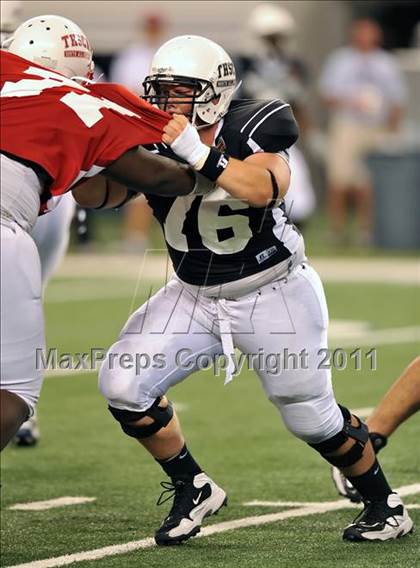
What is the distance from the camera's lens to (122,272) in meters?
12.1

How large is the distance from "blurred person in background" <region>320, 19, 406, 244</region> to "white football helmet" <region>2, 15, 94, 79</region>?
30.3 feet

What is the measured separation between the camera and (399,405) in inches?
208

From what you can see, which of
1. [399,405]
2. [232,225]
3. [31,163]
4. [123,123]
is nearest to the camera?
[31,163]

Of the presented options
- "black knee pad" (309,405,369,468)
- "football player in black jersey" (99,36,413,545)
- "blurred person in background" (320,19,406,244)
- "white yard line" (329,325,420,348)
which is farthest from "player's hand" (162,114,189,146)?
"blurred person in background" (320,19,406,244)

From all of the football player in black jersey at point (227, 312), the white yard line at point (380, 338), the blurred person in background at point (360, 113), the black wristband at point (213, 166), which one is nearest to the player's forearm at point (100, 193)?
the football player in black jersey at point (227, 312)

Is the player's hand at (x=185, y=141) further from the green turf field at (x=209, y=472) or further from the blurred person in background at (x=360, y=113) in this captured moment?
the blurred person in background at (x=360, y=113)

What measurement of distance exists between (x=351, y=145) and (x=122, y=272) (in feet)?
10.6

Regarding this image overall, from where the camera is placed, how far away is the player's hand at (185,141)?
4254 mm

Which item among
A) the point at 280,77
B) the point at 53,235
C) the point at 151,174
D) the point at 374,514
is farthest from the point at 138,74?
the point at 151,174

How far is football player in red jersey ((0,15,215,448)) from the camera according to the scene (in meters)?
3.98

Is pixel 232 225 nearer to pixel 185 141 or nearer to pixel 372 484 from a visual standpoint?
pixel 185 141

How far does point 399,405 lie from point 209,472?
0.91 meters

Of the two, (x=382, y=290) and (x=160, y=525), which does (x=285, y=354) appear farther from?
(x=382, y=290)

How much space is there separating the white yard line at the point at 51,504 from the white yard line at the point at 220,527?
0.58m
